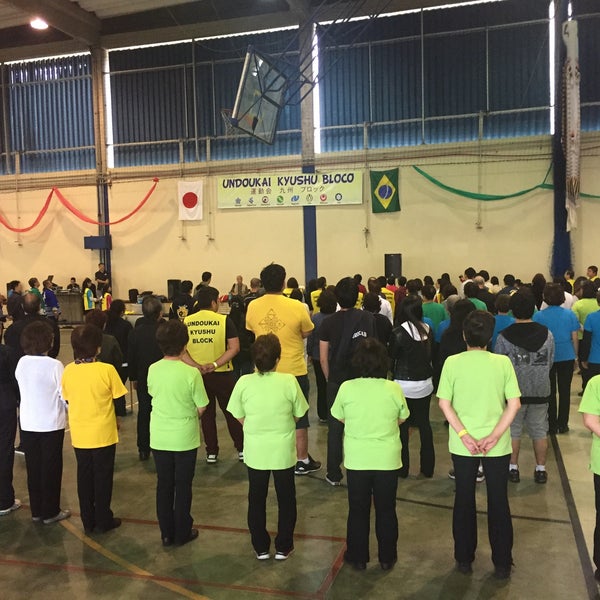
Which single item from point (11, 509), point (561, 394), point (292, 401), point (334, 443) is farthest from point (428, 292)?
point (11, 509)

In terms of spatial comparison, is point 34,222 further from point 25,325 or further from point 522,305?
point 522,305

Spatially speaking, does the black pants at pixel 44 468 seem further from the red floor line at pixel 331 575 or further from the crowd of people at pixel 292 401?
the red floor line at pixel 331 575

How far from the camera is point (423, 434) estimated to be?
4711 millimetres

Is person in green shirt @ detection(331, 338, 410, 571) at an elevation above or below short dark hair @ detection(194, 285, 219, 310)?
below

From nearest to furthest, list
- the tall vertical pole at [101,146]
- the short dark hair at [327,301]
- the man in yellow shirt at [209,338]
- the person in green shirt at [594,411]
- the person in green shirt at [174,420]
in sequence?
the person in green shirt at [594,411] → the person in green shirt at [174,420] → the man in yellow shirt at [209,338] → the short dark hair at [327,301] → the tall vertical pole at [101,146]

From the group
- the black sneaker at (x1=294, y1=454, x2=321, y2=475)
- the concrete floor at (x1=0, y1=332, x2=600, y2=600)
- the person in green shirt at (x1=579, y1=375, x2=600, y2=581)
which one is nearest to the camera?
the person in green shirt at (x1=579, y1=375, x2=600, y2=581)

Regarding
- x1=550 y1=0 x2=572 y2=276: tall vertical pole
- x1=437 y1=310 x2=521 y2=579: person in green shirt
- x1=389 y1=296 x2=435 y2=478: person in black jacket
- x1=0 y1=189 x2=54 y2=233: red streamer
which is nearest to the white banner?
x1=550 y1=0 x2=572 y2=276: tall vertical pole

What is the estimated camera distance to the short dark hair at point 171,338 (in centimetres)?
363

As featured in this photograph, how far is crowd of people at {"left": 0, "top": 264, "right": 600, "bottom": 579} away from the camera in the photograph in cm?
318

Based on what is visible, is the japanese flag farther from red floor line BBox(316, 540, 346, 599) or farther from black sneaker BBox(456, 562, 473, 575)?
black sneaker BBox(456, 562, 473, 575)

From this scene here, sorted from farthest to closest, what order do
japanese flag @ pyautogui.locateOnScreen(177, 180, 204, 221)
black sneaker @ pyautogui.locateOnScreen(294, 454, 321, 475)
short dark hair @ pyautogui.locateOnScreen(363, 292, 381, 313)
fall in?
japanese flag @ pyautogui.locateOnScreen(177, 180, 204, 221), short dark hair @ pyautogui.locateOnScreen(363, 292, 381, 313), black sneaker @ pyautogui.locateOnScreen(294, 454, 321, 475)

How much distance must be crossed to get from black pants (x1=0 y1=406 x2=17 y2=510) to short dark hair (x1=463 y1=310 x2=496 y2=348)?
3139 mm

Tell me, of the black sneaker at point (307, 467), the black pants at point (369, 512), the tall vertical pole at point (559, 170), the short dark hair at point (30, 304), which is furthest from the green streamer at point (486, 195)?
the black pants at point (369, 512)

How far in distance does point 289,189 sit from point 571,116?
20.6 ft
